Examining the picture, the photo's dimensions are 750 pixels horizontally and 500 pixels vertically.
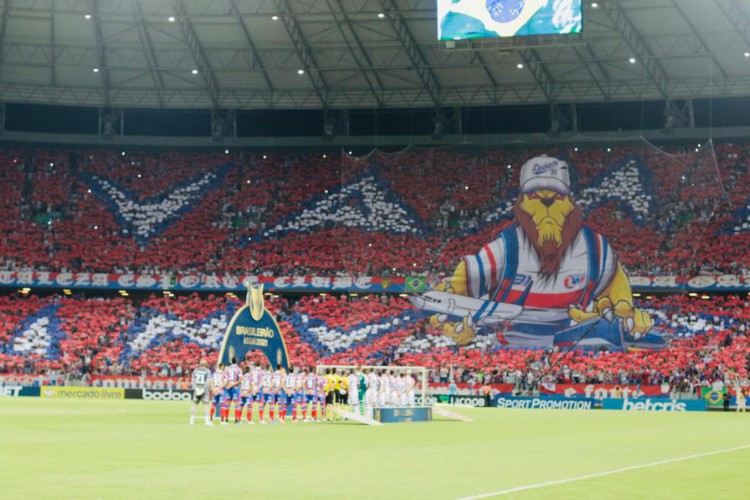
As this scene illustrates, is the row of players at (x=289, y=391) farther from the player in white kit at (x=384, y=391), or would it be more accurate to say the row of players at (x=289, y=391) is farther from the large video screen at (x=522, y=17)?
the large video screen at (x=522, y=17)

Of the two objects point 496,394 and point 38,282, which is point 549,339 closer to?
point 496,394

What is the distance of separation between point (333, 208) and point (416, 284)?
18.2m

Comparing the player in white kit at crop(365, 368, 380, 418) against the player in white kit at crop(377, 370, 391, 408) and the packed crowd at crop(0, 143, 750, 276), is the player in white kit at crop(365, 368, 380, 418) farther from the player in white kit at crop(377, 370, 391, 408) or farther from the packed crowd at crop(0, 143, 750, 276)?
the packed crowd at crop(0, 143, 750, 276)

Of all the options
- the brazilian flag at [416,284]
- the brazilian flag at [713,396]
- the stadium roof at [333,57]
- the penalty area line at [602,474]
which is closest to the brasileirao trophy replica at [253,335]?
the brazilian flag at [416,284]

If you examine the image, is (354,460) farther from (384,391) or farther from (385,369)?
(385,369)

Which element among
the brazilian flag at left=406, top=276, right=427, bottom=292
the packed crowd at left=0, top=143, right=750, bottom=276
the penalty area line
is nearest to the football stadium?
the brazilian flag at left=406, top=276, right=427, bottom=292

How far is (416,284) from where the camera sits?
56875 mm

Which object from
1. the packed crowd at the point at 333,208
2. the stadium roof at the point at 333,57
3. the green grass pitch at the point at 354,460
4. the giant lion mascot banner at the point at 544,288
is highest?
the stadium roof at the point at 333,57

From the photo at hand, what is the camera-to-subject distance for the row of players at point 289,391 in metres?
33.7

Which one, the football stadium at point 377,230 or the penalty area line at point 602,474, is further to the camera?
the football stadium at point 377,230

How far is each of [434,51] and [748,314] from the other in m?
22.4

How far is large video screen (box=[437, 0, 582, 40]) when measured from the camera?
4347 cm

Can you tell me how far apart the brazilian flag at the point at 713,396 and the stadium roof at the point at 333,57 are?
1740 cm

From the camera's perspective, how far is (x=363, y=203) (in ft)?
191
